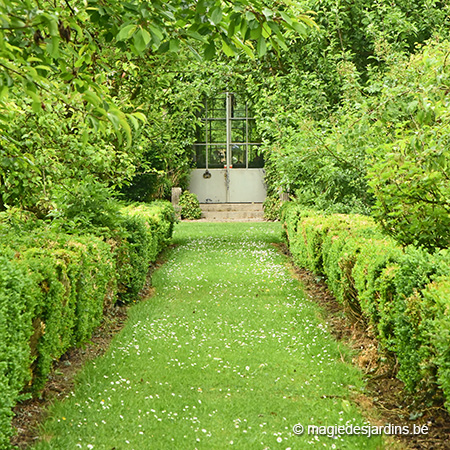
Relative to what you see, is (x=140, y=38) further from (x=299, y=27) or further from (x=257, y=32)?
(x=299, y=27)

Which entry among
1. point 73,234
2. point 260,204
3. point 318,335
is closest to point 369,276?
point 318,335

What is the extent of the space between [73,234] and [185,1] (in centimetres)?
381

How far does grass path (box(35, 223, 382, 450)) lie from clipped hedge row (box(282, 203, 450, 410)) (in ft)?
1.79

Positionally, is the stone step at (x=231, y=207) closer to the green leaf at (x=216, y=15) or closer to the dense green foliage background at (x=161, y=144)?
the dense green foliage background at (x=161, y=144)

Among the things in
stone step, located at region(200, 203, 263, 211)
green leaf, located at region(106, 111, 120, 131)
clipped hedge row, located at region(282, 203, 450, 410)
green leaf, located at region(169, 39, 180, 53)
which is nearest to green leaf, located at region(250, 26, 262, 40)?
green leaf, located at region(169, 39, 180, 53)

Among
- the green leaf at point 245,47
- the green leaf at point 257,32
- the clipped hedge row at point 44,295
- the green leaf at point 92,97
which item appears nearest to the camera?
the green leaf at point 92,97

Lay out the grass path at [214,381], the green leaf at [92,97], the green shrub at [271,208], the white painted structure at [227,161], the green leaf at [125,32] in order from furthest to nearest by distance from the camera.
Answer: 1. the white painted structure at [227,161]
2. the green shrub at [271,208]
3. the grass path at [214,381]
4. the green leaf at [125,32]
5. the green leaf at [92,97]

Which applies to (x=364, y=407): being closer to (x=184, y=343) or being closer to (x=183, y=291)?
(x=184, y=343)

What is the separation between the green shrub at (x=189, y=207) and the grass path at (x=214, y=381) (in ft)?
40.0

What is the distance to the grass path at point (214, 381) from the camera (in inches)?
162

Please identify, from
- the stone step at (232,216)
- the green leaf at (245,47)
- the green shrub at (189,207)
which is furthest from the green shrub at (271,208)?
the green leaf at (245,47)

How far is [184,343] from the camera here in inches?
252

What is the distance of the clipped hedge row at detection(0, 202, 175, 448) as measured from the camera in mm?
3625

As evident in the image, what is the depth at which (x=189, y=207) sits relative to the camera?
69.9 feet
